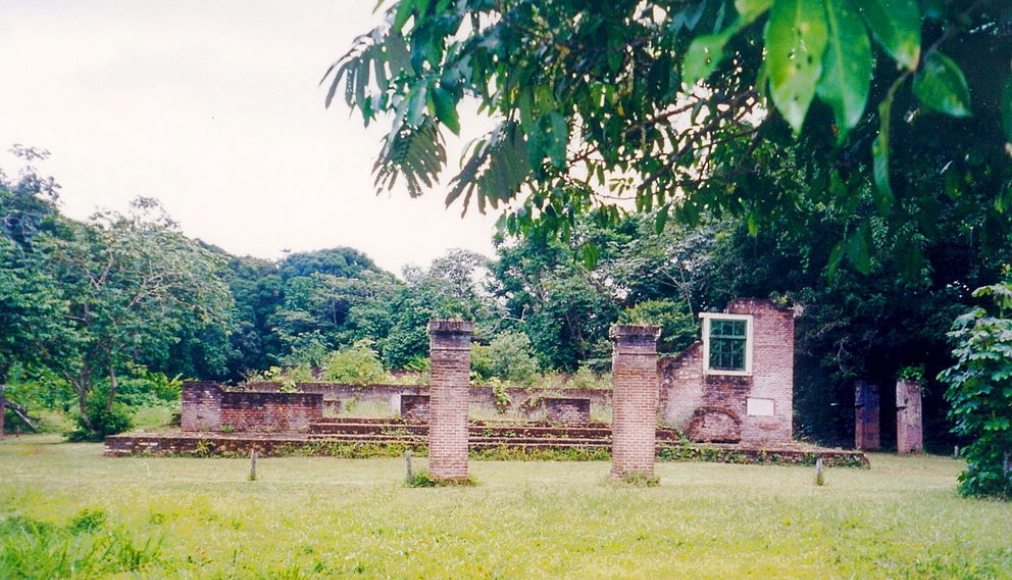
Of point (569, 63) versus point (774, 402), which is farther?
point (774, 402)

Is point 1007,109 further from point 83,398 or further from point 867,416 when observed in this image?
point 83,398

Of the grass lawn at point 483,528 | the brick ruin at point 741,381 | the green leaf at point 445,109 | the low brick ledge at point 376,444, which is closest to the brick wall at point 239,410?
the low brick ledge at point 376,444

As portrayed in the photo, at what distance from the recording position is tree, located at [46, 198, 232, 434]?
60.1 feet

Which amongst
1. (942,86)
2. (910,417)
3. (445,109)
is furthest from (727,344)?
(942,86)

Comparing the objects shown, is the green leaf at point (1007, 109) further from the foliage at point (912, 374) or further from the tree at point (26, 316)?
the foliage at point (912, 374)

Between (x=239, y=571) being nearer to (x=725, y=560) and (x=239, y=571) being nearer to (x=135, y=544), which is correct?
(x=135, y=544)

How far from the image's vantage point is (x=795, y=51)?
1056mm

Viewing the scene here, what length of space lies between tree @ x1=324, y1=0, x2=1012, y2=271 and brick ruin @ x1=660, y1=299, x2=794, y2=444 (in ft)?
44.7

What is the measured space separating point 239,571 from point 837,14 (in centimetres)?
518

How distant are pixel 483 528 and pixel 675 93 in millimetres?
5013

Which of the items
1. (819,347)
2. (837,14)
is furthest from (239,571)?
(819,347)

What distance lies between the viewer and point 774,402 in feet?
56.6

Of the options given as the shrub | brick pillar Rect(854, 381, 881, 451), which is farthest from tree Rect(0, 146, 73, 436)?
brick pillar Rect(854, 381, 881, 451)

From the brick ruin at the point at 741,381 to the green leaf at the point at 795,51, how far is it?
16.8 metres
